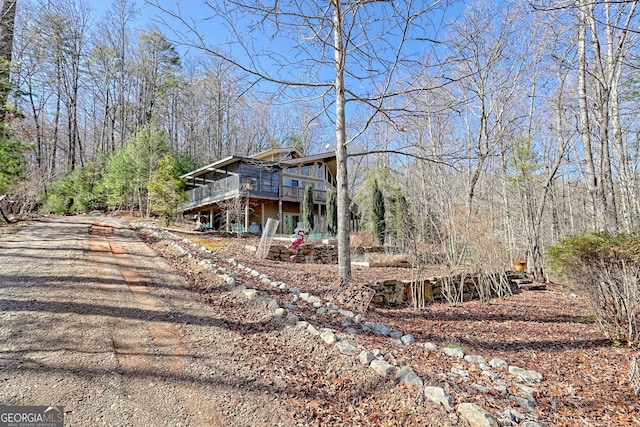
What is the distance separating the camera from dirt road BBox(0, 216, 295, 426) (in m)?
2.07

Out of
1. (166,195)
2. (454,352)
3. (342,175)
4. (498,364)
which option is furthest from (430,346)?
(166,195)

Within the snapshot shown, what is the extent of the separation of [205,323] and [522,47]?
1191cm

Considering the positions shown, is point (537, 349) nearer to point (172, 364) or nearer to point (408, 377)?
point (408, 377)

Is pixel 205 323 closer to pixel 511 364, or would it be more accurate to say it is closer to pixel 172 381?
pixel 172 381

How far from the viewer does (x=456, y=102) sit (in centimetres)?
440

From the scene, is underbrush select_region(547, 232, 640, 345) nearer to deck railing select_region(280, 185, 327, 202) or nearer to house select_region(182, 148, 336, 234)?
house select_region(182, 148, 336, 234)

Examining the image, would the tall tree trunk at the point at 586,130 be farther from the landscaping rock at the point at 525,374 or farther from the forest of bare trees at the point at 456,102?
the landscaping rock at the point at 525,374

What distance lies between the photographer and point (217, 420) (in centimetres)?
202

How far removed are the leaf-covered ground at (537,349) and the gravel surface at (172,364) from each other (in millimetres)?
320

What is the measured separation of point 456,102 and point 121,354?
5.00 metres

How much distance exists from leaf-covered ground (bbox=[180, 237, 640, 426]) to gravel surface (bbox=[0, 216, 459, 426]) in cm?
32

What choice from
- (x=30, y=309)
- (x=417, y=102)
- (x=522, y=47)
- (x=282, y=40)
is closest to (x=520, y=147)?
(x=522, y=47)

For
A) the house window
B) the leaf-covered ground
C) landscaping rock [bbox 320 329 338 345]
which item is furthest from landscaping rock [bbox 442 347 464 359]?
the house window

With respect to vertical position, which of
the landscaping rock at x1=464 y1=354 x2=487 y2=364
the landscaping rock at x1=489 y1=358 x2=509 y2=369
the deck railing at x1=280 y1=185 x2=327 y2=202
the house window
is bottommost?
the landscaping rock at x1=489 y1=358 x2=509 y2=369
